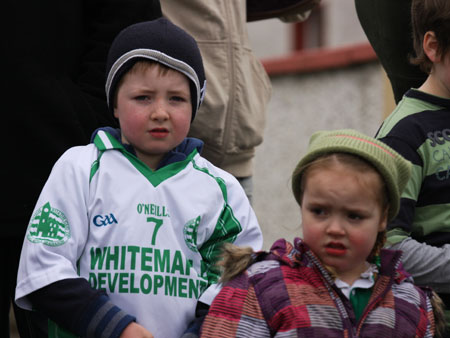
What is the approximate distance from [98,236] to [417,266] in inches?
38.7

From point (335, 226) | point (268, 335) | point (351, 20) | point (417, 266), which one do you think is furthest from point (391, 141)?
point (351, 20)

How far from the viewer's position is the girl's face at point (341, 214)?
2.89m

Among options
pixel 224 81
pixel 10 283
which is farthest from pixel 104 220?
pixel 224 81

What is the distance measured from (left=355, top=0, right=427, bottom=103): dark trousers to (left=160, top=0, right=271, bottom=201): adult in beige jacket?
0.53m

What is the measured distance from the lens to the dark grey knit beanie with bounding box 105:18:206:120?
128 inches

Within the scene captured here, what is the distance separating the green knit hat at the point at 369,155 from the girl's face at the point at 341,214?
4 cm

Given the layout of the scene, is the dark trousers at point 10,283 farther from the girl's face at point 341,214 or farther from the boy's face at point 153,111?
the girl's face at point 341,214

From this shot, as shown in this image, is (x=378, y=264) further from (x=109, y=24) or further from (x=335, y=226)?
(x=109, y=24)

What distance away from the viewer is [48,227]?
3.07 metres

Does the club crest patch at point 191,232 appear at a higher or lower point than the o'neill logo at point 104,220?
lower

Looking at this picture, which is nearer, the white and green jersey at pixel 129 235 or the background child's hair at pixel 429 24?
the white and green jersey at pixel 129 235

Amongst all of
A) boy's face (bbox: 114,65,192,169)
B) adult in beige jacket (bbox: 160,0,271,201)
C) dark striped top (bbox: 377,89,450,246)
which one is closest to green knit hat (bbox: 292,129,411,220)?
dark striped top (bbox: 377,89,450,246)

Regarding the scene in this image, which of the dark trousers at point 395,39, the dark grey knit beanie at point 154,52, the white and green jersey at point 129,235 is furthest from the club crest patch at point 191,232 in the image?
the dark trousers at point 395,39

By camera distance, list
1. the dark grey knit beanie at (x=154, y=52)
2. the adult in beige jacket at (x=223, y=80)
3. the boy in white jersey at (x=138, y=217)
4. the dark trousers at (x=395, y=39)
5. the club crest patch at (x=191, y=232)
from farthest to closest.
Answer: the adult in beige jacket at (x=223, y=80)
the dark trousers at (x=395, y=39)
the dark grey knit beanie at (x=154, y=52)
the club crest patch at (x=191, y=232)
the boy in white jersey at (x=138, y=217)
